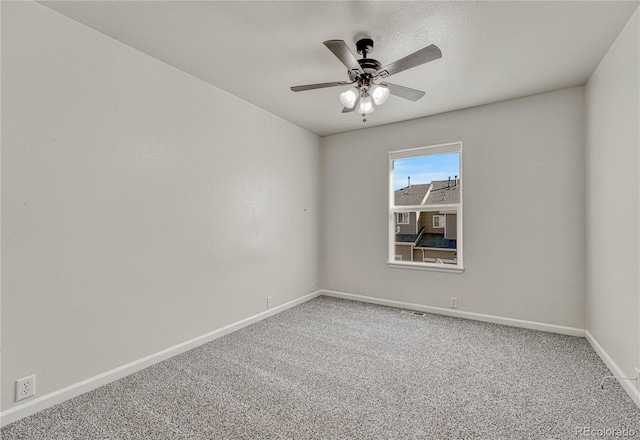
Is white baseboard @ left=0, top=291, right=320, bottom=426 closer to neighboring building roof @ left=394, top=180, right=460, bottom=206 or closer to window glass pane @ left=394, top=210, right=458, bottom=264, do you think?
window glass pane @ left=394, top=210, right=458, bottom=264

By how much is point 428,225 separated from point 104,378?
3.71 metres

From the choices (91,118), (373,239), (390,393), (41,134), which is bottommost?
(390,393)

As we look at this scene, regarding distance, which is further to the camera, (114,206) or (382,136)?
(382,136)

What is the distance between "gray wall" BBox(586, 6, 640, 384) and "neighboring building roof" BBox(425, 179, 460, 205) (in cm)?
125

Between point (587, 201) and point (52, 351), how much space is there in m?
4.56

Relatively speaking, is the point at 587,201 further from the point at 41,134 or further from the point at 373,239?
the point at 41,134

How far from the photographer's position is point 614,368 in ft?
7.37

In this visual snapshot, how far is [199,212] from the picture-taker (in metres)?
2.89

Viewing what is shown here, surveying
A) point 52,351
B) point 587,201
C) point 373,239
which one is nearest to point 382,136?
point 373,239

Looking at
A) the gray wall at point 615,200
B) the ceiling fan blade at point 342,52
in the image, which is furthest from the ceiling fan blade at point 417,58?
the gray wall at point 615,200

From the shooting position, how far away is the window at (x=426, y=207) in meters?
3.76

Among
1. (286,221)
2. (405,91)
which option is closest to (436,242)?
(286,221)

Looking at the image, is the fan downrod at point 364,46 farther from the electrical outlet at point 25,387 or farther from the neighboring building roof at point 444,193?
the electrical outlet at point 25,387

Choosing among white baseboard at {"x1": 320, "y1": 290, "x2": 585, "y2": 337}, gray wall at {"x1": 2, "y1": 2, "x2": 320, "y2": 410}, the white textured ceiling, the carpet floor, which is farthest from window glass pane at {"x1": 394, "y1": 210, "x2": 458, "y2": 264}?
gray wall at {"x1": 2, "y1": 2, "x2": 320, "y2": 410}
